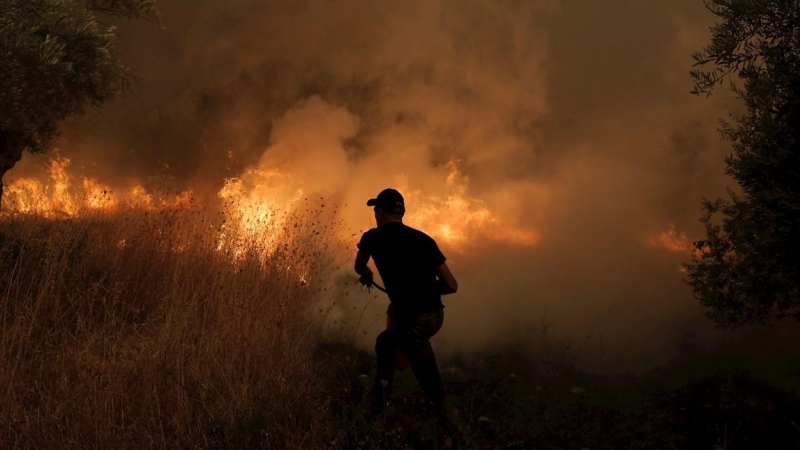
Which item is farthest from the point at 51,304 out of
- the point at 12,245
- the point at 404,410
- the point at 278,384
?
the point at 404,410

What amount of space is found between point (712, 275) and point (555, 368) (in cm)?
321

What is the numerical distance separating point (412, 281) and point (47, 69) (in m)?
7.97

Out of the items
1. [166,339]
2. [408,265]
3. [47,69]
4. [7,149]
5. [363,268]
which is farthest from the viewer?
[7,149]

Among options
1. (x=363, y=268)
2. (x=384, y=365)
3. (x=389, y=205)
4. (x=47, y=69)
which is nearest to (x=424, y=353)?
(x=384, y=365)

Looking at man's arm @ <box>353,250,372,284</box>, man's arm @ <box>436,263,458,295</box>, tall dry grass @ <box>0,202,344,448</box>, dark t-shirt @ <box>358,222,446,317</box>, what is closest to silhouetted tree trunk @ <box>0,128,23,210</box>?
tall dry grass @ <box>0,202,344,448</box>

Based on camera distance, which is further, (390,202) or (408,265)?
(390,202)

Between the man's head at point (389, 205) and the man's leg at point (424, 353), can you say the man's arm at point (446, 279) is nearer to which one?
the man's leg at point (424, 353)

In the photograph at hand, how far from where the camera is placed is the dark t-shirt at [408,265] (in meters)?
5.41

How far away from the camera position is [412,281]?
17.9ft

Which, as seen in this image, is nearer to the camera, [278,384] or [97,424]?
[97,424]

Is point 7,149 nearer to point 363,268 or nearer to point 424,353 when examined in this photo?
point 363,268

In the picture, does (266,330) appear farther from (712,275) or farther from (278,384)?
(712,275)

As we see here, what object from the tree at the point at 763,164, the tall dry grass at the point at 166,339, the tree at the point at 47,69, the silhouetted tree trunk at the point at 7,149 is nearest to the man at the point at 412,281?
the tall dry grass at the point at 166,339

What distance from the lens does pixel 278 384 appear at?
6.08 meters
